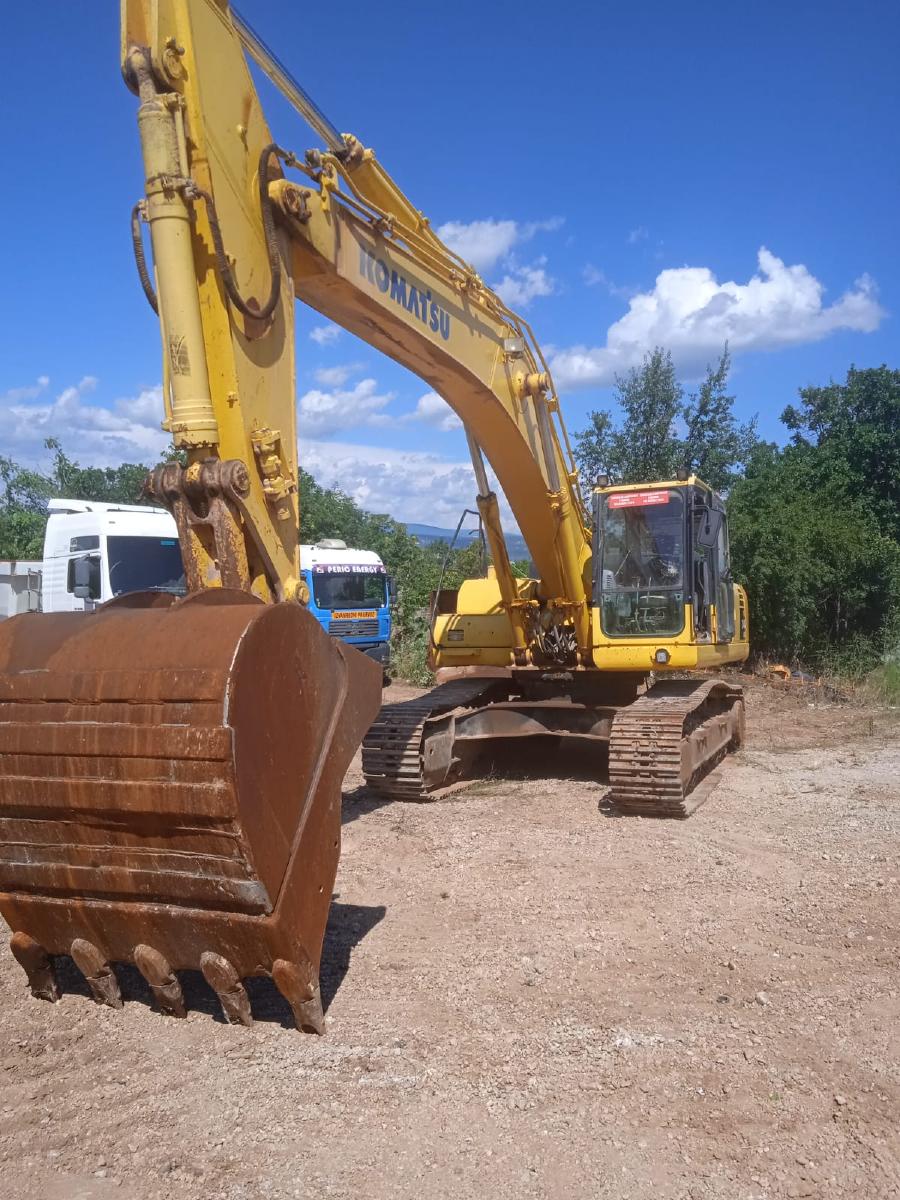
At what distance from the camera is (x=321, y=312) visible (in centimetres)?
604

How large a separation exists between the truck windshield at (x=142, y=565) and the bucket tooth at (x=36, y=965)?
10.6 m

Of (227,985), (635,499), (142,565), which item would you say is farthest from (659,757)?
(142,565)

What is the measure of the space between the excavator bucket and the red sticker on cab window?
17.6 feet

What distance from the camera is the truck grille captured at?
61.4 ft

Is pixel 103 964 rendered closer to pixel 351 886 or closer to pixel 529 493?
pixel 351 886

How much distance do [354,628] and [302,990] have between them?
51.0ft

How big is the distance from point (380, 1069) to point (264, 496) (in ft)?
8.08

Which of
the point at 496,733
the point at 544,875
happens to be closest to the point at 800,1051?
the point at 544,875

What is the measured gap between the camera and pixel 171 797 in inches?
136

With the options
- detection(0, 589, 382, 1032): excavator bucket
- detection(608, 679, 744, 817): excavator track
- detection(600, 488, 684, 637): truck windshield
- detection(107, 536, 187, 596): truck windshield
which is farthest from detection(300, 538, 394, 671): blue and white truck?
detection(0, 589, 382, 1032): excavator bucket

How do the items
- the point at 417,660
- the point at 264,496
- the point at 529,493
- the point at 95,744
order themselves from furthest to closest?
1. the point at 417,660
2. the point at 529,493
3. the point at 264,496
4. the point at 95,744

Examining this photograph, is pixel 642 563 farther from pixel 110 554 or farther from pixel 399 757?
pixel 110 554

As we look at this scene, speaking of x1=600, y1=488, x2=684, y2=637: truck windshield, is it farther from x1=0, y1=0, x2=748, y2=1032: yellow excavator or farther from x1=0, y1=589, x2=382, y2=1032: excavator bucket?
x1=0, y1=589, x2=382, y2=1032: excavator bucket

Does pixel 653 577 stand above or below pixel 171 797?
above
